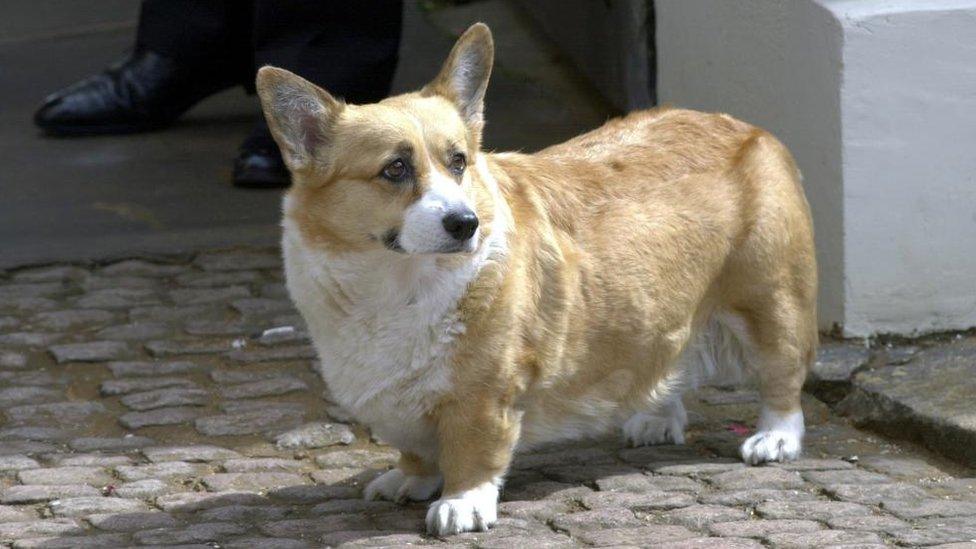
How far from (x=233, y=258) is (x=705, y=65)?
83.3 inches

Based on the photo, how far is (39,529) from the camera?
13.3ft

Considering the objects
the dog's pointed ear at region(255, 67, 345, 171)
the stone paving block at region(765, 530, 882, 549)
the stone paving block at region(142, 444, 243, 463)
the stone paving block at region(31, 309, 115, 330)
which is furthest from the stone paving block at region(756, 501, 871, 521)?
the stone paving block at region(31, 309, 115, 330)

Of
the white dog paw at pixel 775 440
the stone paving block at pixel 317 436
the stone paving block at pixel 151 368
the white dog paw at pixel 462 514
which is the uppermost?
the white dog paw at pixel 462 514

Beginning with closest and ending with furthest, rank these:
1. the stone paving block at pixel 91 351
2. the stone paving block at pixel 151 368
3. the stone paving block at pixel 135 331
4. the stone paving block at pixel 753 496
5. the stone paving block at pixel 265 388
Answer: the stone paving block at pixel 753 496
the stone paving block at pixel 265 388
the stone paving block at pixel 151 368
the stone paving block at pixel 91 351
the stone paving block at pixel 135 331

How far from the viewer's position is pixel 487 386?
4078mm

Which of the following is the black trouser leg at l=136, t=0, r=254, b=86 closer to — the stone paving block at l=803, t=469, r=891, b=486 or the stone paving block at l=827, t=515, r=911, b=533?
the stone paving block at l=803, t=469, r=891, b=486

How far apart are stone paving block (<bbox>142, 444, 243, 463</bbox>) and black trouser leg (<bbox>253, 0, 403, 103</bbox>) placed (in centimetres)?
266

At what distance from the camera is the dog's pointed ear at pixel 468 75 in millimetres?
4219

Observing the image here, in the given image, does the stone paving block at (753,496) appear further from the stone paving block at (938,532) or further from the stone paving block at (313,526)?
the stone paving block at (313,526)

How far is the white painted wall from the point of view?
5273mm

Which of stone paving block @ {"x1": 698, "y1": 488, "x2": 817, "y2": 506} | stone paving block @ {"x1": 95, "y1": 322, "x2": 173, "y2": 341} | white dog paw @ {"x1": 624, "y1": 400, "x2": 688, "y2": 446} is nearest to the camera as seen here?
stone paving block @ {"x1": 698, "y1": 488, "x2": 817, "y2": 506}

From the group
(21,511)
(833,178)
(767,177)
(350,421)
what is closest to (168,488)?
(21,511)

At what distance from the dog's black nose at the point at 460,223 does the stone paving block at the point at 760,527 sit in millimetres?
974

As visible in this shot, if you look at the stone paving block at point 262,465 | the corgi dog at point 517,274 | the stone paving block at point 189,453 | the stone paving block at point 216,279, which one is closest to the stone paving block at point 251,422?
the stone paving block at point 189,453
